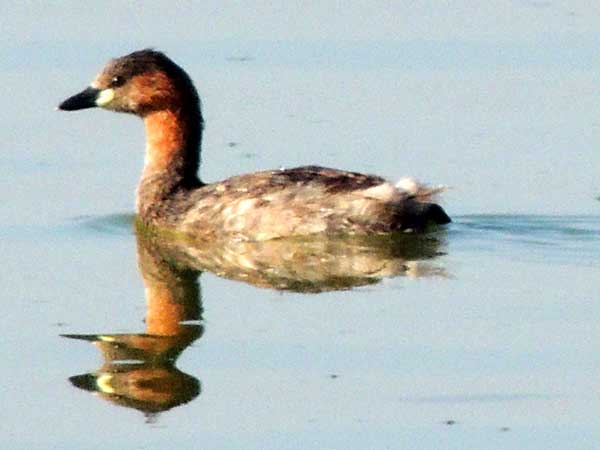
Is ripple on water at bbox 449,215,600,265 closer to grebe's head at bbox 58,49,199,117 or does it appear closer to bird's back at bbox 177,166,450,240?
bird's back at bbox 177,166,450,240

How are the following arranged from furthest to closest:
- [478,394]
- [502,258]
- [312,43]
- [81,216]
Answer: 1. [312,43]
2. [81,216]
3. [502,258]
4. [478,394]

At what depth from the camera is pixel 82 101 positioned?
15523mm

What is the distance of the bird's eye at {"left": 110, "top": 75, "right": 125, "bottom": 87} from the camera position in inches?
612

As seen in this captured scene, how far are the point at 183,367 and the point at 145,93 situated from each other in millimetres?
4547

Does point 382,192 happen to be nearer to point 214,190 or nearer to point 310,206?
point 310,206

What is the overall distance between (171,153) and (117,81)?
2.19ft

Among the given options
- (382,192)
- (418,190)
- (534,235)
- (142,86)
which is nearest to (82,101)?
(142,86)

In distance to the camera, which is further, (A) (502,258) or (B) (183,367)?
(A) (502,258)

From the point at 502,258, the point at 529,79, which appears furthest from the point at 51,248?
the point at 529,79

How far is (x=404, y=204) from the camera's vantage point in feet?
46.0

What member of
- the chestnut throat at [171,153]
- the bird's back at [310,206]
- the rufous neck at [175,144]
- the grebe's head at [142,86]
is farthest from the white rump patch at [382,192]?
the grebe's head at [142,86]

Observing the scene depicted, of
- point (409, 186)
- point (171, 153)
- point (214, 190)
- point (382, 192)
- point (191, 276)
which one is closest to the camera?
point (191, 276)

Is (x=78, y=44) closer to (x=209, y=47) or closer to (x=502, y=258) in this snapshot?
(x=209, y=47)

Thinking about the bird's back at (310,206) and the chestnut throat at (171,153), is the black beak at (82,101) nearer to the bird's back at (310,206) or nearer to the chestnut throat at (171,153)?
the chestnut throat at (171,153)
